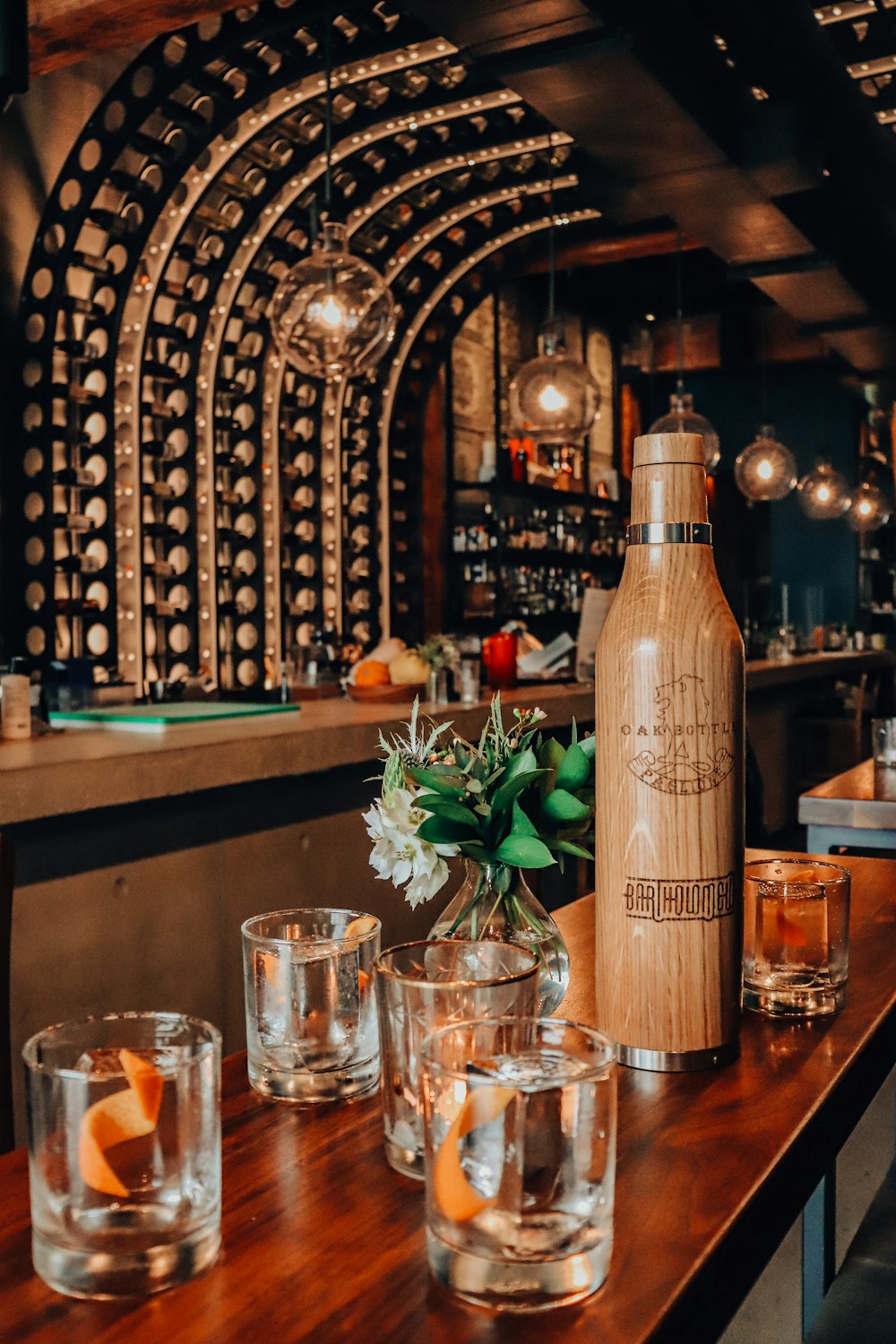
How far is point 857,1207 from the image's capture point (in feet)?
8.14

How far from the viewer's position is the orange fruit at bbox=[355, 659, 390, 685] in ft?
13.7

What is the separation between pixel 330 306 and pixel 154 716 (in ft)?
4.65

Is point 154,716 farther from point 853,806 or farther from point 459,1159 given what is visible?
point 459,1159

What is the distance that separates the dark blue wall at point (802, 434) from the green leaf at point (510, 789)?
416 inches

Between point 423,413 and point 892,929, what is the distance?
686cm

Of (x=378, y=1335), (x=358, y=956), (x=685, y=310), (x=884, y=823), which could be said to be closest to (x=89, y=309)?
(x=884, y=823)

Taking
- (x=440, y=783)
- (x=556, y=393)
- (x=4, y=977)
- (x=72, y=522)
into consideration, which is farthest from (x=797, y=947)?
(x=72, y=522)

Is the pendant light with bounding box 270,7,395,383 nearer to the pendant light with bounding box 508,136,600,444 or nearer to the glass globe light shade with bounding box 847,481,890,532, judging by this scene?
the pendant light with bounding box 508,136,600,444

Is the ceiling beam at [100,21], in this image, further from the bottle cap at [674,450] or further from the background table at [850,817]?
the bottle cap at [674,450]

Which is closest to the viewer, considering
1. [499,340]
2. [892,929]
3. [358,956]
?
[358,956]

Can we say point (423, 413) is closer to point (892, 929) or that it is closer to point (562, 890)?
point (562, 890)

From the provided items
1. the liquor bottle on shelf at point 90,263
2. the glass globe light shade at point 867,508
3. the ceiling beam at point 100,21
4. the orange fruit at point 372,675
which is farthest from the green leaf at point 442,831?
the glass globe light shade at point 867,508

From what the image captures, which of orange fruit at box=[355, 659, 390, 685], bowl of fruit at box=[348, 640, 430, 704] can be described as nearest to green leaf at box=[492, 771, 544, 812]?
bowl of fruit at box=[348, 640, 430, 704]

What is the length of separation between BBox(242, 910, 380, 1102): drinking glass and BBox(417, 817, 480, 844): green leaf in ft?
0.28
